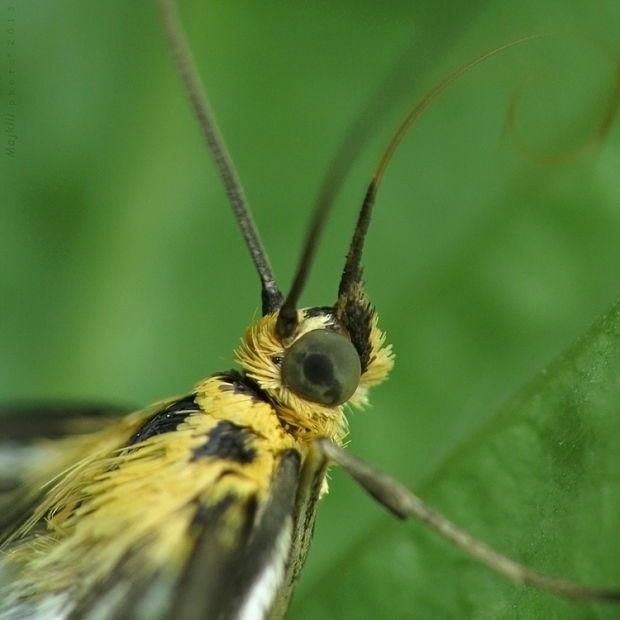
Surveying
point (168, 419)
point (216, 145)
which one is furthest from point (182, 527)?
point (216, 145)

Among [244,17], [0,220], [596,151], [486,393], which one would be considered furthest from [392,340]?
[0,220]

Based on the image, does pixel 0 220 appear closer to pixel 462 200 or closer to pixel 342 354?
pixel 462 200

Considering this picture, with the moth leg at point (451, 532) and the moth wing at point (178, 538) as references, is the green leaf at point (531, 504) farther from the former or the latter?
the moth wing at point (178, 538)

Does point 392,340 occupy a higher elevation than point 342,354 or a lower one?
lower

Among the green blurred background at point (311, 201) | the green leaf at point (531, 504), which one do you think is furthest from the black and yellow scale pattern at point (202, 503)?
the green blurred background at point (311, 201)

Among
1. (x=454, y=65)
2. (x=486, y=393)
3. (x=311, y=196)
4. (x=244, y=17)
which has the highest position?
(x=244, y=17)

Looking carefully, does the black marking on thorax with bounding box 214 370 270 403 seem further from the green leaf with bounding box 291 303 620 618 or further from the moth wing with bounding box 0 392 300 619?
the green leaf with bounding box 291 303 620 618

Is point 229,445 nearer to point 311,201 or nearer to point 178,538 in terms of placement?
point 178,538
